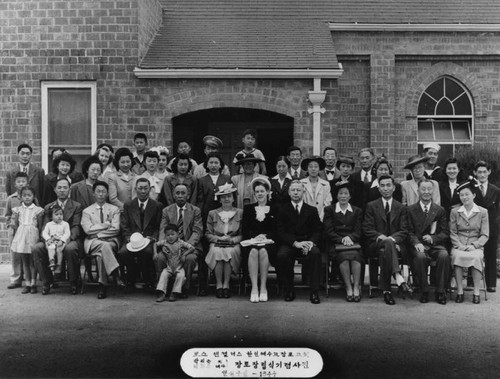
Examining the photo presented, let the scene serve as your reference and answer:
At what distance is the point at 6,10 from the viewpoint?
10.2 m

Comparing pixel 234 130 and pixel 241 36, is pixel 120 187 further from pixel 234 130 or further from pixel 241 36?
pixel 234 130

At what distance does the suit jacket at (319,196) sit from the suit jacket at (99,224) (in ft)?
8.14

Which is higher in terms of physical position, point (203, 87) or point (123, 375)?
point (203, 87)

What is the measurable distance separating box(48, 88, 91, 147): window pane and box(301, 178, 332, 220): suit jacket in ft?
14.2

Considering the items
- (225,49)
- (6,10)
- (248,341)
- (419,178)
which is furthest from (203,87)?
(248,341)

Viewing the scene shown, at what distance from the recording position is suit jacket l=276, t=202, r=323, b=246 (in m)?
7.37

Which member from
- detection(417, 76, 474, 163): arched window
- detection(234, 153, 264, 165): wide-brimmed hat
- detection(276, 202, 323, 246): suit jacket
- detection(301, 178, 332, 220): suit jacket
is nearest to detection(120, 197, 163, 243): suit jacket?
detection(234, 153, 264, 165): wide-brimmed hat

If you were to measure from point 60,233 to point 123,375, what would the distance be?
3.33 metres

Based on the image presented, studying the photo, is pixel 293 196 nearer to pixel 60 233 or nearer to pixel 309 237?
pixel 309 237

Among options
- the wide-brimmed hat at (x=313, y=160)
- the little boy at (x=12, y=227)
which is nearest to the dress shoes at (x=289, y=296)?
the wide-brimmed hat at (x=313, y=160)

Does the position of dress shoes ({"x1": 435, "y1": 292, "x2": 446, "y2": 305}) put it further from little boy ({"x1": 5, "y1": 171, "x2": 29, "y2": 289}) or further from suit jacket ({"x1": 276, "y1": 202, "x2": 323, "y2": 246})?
little boy ({"x1": 5, "y1": 171, "x2": 29, "y2": 289})

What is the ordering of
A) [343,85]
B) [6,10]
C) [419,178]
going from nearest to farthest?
[419,178] → [6,10] → [343,85]

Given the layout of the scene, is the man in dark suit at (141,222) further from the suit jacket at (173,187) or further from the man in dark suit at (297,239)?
the man in dark suit at (297,239)

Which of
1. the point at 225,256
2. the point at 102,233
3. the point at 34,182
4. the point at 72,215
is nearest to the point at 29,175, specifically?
the point at 34,182
